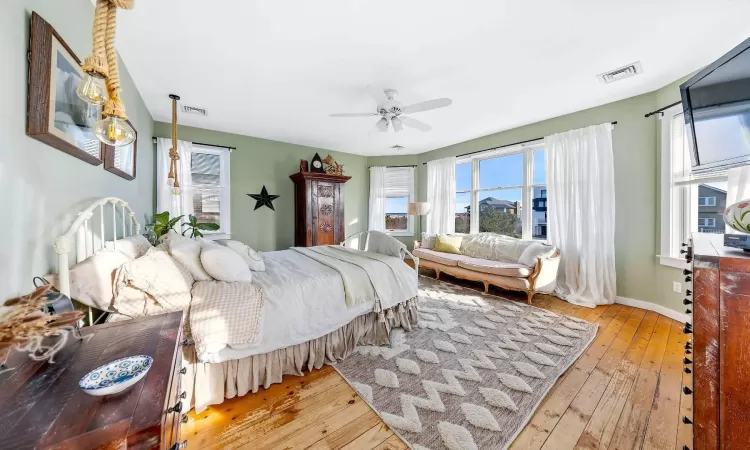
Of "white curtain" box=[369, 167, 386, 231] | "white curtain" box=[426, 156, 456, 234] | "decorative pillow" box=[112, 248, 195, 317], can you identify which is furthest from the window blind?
"decorative pillow" box=[112, 248, 195, 317]

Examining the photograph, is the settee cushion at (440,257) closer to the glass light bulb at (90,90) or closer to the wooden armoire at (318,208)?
the wooden armoire at (318,208)

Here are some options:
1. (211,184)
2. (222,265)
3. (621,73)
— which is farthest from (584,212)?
(211,184)

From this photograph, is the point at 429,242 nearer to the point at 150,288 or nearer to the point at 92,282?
the point at 150,288

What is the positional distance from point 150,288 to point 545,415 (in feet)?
7.74

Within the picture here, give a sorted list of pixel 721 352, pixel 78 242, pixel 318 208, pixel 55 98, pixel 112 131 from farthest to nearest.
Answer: pixel 318 208 → pixel 78 242 → pixel 55 98 → pixel 112 131 → pixel 721 352

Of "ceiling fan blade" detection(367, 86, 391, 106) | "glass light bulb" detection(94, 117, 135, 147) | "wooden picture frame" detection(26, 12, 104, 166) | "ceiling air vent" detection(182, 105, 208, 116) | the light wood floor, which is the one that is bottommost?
the light wood floor

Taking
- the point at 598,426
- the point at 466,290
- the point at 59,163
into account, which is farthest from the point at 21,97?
the point at 466,290

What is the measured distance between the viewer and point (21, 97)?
3.47 ft

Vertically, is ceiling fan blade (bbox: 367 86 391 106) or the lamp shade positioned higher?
ceiling fan blade (bbox: 367 86 391 106)

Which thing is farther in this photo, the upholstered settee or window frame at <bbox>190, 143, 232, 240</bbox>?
window frame at <bbox>190, 143, 232, 240</bbox>

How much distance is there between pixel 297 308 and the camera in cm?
182

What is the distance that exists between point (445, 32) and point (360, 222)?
438cm

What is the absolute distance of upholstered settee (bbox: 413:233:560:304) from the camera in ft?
10.8

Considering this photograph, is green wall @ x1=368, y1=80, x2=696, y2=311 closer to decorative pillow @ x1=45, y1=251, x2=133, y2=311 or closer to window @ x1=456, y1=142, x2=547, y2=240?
window @ x1=456, y1=142, x2=547, y2=240
